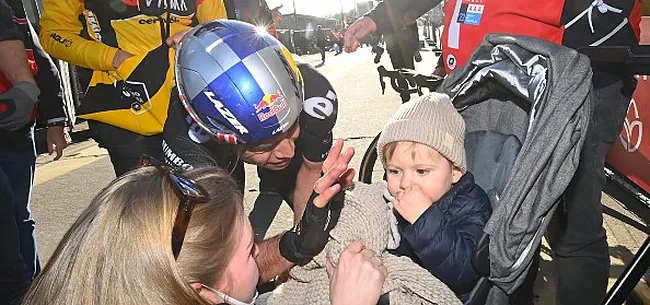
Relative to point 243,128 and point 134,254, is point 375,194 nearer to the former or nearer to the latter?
point 243,128

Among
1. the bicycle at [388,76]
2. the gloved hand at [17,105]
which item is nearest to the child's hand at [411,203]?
the bicycle at [388,76]

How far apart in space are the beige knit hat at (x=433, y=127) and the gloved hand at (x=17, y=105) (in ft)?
5.69

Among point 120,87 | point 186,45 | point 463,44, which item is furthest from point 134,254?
point 463,44

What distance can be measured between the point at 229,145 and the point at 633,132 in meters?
2.20

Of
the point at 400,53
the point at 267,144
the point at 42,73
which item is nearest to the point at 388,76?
the point at 267,144

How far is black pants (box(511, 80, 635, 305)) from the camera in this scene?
222 cm

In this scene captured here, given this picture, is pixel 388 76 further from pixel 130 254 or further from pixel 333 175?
pixel 130 254

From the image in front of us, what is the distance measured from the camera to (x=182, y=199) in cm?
146

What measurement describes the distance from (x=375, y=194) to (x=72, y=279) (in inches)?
41.1

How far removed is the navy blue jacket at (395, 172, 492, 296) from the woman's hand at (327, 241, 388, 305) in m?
0.20

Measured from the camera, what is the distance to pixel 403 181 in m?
2.04

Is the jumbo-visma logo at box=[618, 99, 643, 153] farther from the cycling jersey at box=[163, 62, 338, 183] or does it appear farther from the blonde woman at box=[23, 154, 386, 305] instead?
the blonde woman at box=[23, 154, 386, 305]

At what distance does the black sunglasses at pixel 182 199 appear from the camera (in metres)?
1.41

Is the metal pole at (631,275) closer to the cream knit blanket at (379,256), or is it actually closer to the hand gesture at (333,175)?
the cream knit blanket at (379,256)
